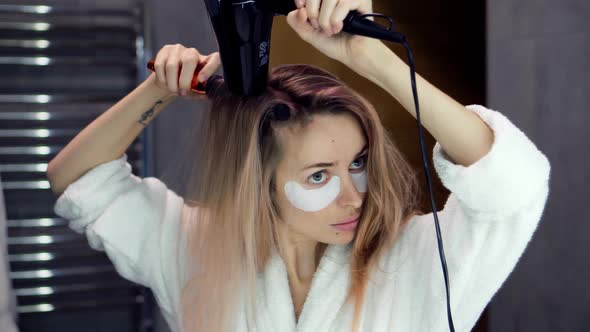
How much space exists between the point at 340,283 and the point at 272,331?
0.48 ft

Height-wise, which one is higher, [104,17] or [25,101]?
[104,17]

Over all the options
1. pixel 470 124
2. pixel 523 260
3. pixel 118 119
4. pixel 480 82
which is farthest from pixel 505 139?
pixel 480 82

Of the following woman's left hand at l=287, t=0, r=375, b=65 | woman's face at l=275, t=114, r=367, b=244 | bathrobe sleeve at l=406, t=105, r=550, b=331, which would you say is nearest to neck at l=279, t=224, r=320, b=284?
woman's face at l=275, t=114, r=367, b=244

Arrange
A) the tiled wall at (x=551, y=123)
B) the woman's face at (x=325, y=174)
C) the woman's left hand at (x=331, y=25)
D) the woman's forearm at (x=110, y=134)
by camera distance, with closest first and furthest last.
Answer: the woman's left hand at (x=331, y=25) < the woman's face at (x=325, y=174) < the woman's forearm at (x=110, y=134) < the tiled wall at (x=551, y=123)

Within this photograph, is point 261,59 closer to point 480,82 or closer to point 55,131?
point 55,131

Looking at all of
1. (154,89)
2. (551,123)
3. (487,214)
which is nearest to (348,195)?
(487,214)

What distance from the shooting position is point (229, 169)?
1.13 metres

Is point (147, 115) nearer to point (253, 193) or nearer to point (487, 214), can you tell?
point (253, 193)

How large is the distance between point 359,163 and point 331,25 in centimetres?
32

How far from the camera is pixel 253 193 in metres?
1.11

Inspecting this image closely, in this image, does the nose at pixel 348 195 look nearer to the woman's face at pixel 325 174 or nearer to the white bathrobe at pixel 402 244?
the woman's face at pixel 325 174

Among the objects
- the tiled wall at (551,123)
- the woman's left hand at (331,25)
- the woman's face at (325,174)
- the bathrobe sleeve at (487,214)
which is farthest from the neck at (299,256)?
the tiled wall at (551,123)

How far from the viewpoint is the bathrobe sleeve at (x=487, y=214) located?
84 cm

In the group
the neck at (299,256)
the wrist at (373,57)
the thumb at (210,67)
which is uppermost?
the wrist at (373,57)
